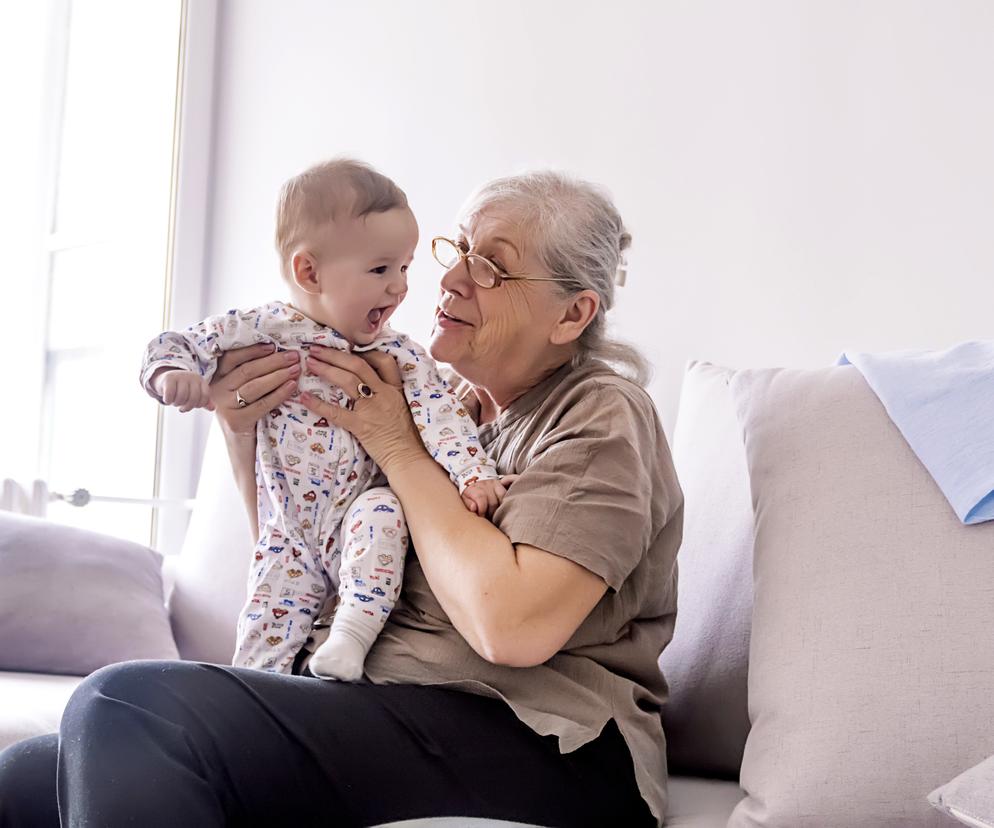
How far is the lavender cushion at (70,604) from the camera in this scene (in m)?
2.11

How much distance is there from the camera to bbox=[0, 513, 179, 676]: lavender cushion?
83.1 inches

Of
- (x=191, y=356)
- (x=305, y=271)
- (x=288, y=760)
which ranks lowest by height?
(x=288, y=760)

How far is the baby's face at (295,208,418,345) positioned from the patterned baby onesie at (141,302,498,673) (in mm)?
40

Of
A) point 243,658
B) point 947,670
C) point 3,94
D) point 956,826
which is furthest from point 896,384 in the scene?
point 3,94

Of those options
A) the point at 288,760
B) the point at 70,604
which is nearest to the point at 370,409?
the point at 288,760

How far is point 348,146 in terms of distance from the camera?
2.95 meters

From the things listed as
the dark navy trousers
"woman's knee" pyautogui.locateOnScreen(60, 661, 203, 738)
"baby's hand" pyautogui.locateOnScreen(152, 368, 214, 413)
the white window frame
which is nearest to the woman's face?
"baby's hand" pyautogui.locateOnScreen(152, 368, 214, 413)

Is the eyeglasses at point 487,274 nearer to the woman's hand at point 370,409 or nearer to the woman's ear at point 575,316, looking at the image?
the woman's ear at point 575,316

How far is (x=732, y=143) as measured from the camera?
2168mm

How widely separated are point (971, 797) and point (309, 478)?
3.00 ft

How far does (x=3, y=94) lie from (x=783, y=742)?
283 centimetres

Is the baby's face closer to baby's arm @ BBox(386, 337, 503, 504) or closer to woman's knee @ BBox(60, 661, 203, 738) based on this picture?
baby's arm @ BBox(386, 337, 503, 504)

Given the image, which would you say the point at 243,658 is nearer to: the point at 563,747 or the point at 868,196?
the point at 563,747

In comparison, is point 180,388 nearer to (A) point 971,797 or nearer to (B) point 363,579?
(B) point 363,579
